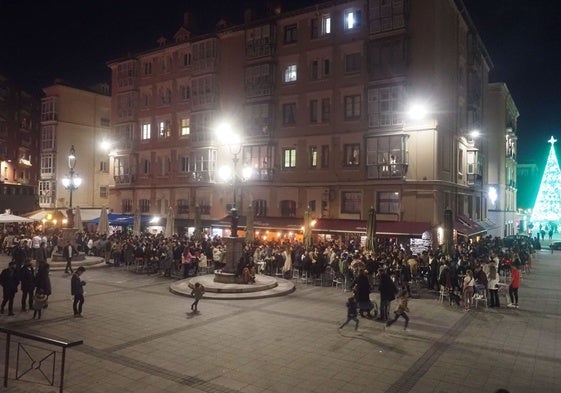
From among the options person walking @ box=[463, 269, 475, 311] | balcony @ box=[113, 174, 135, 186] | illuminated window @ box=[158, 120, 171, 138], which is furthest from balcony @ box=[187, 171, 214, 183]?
person walking @ box=[463, 269, 475, 311]

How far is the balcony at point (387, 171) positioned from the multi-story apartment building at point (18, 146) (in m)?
47.0

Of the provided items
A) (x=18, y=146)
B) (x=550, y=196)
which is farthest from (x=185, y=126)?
(x=550, y=196)

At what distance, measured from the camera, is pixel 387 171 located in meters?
31.3

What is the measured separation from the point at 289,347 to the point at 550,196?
A: 5627 centimetres

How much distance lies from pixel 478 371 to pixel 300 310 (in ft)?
23.9

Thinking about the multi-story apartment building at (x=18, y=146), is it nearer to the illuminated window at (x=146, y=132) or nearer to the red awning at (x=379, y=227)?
the illuminated window at (x=146, y=132)

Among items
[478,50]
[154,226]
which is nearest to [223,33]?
[154,226]

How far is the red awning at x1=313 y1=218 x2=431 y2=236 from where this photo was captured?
1147 inches

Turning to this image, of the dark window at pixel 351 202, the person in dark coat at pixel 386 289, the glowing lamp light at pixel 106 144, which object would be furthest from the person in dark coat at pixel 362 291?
the glowing lamp light at pixel 106 144

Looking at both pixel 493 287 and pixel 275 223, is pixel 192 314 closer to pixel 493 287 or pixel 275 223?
pixel 493 287

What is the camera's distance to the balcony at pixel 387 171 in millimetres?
30700

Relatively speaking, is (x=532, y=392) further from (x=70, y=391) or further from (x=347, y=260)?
(x=347, y=260)

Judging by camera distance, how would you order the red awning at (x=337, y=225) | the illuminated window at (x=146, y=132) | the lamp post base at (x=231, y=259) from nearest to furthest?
the lamp post base at (x=231, y=259) → the red awning at (x=337, y=225) → the illuminated window at (x=146, y=132)

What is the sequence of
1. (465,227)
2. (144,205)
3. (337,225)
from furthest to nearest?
(144,205) < (465,227) < (337,225)
